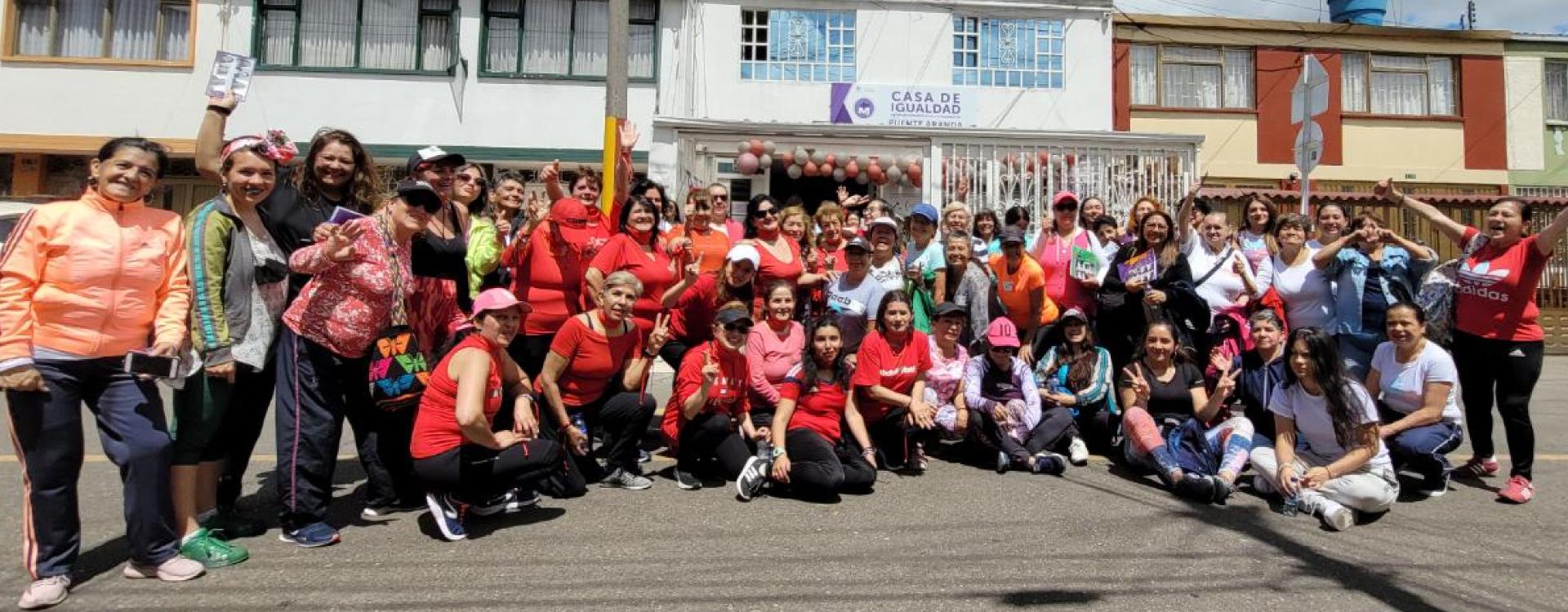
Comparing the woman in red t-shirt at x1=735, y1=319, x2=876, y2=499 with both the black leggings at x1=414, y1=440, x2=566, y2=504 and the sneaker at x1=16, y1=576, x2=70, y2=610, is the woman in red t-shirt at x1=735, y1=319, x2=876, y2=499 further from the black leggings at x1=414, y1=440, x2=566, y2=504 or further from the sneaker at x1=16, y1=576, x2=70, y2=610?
the sneaker at x1=16, y1=576, x2=70, y2=610

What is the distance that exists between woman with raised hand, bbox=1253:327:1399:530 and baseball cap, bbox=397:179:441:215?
4.44 metres

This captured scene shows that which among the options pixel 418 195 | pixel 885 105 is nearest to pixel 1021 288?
pixel 418 195

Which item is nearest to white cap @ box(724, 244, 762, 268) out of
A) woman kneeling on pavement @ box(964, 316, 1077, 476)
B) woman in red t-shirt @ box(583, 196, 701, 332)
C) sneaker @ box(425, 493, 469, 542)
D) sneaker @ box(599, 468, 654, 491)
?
woman in red t-shirt @ box(583, 196, 701, 332)

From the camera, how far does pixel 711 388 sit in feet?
16.0

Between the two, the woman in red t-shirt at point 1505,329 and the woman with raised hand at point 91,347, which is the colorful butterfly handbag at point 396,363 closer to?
the woman with raised hand at point 91,347

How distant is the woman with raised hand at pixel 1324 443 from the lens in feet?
14.4

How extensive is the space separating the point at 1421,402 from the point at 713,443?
4.00 metres

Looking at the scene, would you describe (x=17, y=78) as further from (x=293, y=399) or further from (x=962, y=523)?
(x=962, y=523)

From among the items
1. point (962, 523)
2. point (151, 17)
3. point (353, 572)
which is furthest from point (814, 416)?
point (151, 17)

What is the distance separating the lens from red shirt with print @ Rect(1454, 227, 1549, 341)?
492 centimetres

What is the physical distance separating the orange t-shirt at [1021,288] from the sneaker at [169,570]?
16.0 feet

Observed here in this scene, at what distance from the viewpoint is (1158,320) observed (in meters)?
5.70

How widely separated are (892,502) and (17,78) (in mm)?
18037

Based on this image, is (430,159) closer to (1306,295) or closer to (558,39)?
(1306,295)
